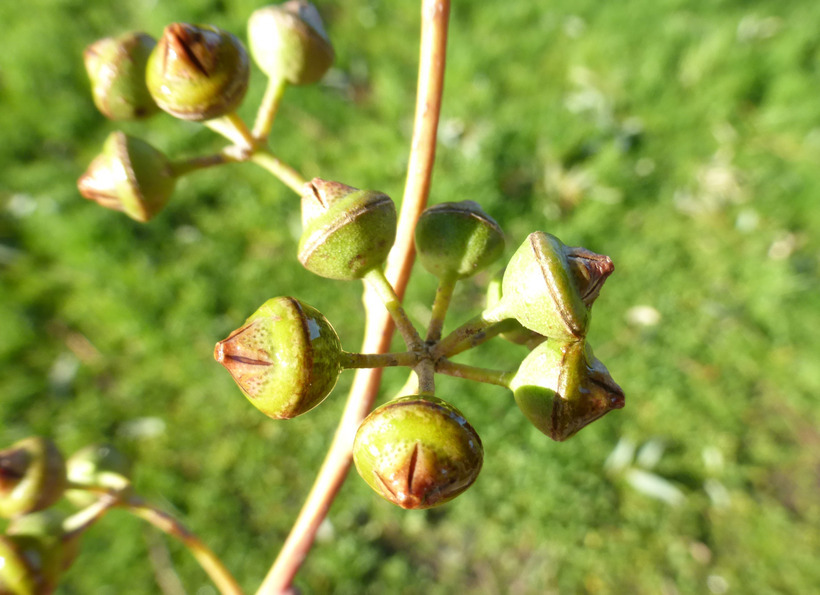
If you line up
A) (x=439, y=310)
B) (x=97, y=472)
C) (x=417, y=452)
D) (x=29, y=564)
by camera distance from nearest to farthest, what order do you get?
(x=417, y=452) < (x=439, y=310) < (x=29, y=564) < (x=97, y=472)

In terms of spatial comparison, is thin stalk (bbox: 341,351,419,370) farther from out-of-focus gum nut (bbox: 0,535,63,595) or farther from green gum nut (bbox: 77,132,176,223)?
out-of-focus gum nut (bbox: 0,535,63,595)

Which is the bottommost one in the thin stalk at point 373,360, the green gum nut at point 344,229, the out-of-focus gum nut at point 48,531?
the out-of-focus gum nut at point 48,531

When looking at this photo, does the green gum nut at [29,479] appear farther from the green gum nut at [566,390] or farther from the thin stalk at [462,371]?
the green gum nut at [566,390]

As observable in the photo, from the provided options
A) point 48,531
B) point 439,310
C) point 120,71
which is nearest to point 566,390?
point 439,310

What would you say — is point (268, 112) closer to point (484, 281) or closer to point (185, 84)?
point (185, 84)

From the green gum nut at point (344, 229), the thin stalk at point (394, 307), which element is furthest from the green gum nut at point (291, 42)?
the thin stalk at point (394, 307)

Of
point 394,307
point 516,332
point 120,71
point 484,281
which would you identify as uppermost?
point 120,71

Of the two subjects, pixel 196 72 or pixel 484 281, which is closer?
pixel 196 72

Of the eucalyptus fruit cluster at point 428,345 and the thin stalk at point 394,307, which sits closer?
the eucalyptus fruit cluster at point 428,345
